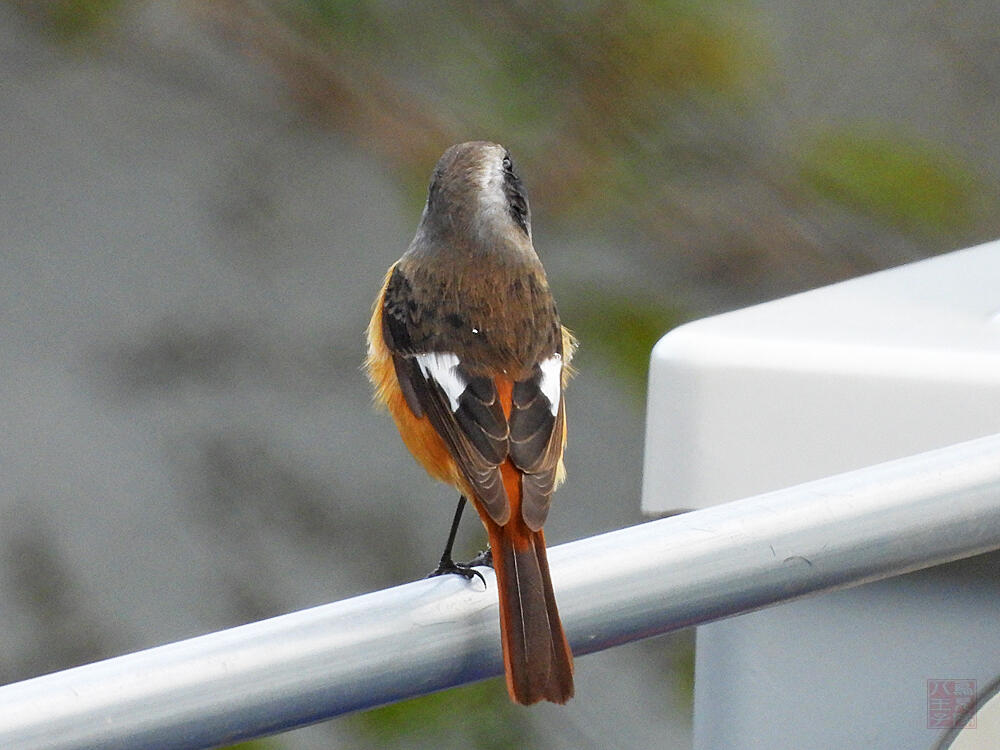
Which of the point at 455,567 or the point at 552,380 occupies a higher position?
the point at 552,380

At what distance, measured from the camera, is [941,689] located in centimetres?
191

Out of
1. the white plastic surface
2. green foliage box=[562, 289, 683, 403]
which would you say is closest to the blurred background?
green foliage box=[562, 289, 683, 403]

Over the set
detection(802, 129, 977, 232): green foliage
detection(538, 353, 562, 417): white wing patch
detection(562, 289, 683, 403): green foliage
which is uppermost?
detection(802, 129, 977, 232): green foliage

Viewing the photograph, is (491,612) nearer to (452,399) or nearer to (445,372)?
(452,399)

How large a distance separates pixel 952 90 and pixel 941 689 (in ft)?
10.0

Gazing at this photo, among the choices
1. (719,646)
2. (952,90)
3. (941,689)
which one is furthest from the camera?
(952,90)

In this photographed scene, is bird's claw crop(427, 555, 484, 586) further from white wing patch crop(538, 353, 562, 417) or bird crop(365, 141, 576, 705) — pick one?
white wing patch crop(538, 353, 562, 417)

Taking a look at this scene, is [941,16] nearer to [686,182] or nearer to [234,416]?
[686,182]

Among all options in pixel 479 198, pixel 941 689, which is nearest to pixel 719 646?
pixel 941 689

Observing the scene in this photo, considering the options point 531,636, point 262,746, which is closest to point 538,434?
point 531,636

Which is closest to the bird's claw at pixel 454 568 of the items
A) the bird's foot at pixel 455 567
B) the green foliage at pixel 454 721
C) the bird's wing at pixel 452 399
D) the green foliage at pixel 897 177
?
the bird's foot at pixel 455 567

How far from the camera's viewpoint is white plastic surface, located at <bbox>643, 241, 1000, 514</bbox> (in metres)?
1.92

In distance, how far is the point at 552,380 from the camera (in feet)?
9.50

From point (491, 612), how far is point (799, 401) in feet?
1.77
